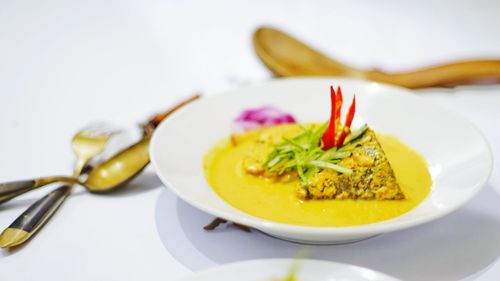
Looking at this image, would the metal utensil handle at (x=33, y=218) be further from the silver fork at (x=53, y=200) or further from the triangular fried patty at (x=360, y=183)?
the triangular fried patty at (x=360, y=183)

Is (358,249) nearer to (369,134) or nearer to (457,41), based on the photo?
(369,134)

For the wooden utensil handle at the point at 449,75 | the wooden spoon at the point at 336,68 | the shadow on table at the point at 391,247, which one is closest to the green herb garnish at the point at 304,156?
the shadow on table at the point at 391,247

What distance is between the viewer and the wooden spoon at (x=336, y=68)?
9.05 ft

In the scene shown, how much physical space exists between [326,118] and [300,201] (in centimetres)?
72

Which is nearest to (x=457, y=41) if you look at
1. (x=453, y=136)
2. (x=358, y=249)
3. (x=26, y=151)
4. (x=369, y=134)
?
(x=453, y=136)

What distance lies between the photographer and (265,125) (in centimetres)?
233

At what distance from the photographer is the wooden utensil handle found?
2.74 meters

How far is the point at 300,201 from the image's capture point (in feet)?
5.74

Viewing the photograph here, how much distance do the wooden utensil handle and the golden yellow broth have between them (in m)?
0.81

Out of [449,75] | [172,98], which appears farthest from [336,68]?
[172,98]

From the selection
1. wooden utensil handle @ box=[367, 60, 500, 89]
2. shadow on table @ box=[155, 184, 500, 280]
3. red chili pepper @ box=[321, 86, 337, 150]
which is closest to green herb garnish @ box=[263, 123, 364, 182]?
red chili pepper @ box=[321, 86, 337, 150]

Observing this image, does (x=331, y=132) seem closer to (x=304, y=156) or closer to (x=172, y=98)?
(x=304, y=156)

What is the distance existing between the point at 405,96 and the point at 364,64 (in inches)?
43.2

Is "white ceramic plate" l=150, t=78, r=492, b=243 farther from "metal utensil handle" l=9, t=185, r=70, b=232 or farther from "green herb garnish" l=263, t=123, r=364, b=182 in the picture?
"metal utensil handle" l=9, t=185, r=70, b=232
